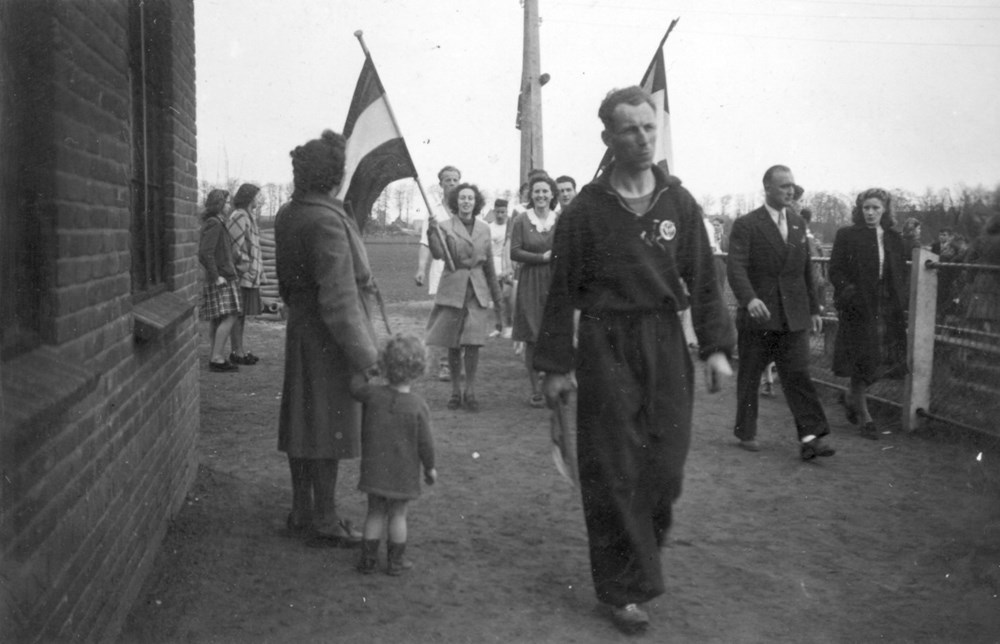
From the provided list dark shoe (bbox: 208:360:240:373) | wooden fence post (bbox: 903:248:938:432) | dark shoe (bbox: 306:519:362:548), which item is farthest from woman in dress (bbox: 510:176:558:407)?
dark shoe (bbox: 306:519:362:548)

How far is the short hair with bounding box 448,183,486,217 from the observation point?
863 cm

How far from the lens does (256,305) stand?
11.5 m

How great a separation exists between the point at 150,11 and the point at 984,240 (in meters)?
5.78

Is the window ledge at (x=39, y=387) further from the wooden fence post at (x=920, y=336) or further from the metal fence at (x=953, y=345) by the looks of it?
the wooden fence post at (x=920, y=336)

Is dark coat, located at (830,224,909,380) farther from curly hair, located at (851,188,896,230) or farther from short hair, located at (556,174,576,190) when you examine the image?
short hair, located at (556,174,576,190)

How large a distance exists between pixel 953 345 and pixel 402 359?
204 inches

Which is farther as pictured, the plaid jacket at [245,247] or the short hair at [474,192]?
the plaid jacket at [245,247]

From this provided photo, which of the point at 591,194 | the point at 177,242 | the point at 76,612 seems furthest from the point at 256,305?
the point at 76,612

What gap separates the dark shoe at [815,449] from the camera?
6973 mm

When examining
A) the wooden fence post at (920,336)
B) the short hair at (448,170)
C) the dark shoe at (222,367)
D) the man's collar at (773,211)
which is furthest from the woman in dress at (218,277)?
the wooden fence post at (920,336)

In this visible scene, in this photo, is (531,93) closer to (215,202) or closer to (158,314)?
(215,202)

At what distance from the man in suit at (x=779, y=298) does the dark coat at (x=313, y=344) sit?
3.24 meters

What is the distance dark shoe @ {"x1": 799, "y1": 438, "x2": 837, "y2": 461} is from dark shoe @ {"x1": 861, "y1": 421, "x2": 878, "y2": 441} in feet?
3.40

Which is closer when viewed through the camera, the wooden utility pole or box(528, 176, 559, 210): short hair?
box(528, 176, 559, 210): short hair
